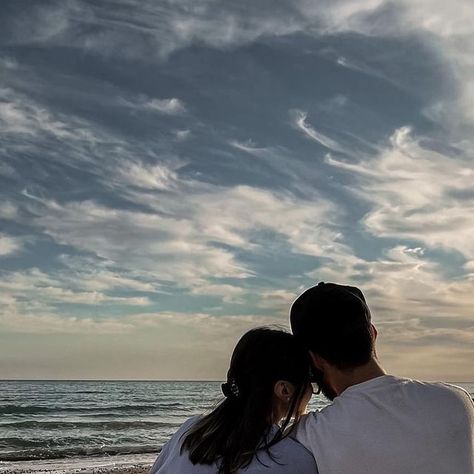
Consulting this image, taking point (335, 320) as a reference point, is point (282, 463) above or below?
below

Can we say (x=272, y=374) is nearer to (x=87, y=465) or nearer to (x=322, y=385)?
(x=322, y=385)

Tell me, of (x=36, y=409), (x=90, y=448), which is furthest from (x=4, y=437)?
(x=36, y=409)

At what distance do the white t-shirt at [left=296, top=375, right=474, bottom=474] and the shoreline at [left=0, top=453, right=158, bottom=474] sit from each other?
29.2ft

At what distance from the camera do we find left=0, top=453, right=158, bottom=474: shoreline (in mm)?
10938

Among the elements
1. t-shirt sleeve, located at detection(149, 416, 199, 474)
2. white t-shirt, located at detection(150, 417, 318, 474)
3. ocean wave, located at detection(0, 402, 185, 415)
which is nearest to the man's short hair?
white t-shirt, located at detection(150, 417, 318, 474)

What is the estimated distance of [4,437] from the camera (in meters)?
18.8

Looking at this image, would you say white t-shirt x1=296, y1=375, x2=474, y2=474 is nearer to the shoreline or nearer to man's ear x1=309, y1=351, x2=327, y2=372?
man's ear x1=309, y1=351, x2=327, y2=372

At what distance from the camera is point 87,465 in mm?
12078

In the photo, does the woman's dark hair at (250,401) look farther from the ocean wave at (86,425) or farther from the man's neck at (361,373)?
the ocean wave at (86,425)

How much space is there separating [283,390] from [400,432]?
433 mm

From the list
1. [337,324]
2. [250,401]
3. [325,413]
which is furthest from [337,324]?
[250,401]

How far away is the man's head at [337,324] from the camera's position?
7.94 feet

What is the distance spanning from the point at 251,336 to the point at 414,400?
60 centimetres

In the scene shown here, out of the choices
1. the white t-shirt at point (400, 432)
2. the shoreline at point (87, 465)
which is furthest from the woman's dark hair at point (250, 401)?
the shoreline at point (87, 465)
